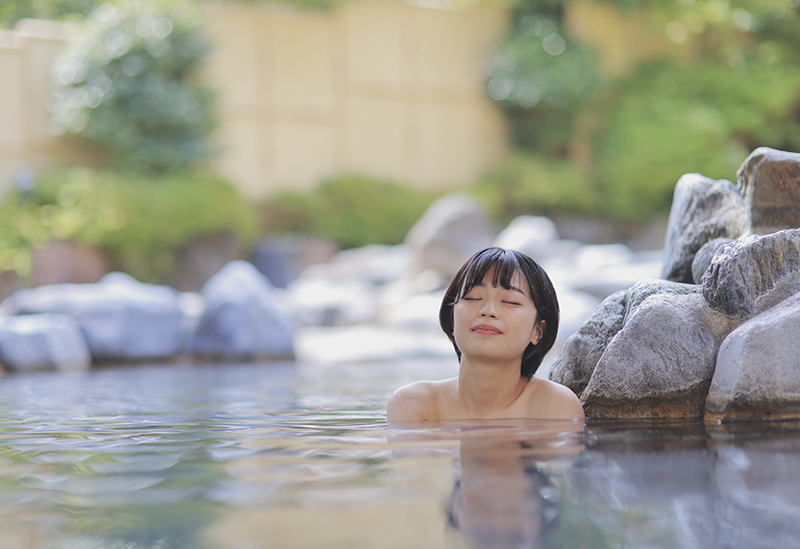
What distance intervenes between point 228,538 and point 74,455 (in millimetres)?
1197

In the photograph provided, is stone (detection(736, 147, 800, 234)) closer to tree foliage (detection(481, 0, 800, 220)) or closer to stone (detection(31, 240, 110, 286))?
stone (detection(31, 240, 110, 286))

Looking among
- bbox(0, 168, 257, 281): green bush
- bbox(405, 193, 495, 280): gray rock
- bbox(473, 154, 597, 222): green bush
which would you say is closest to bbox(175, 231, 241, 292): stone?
bbox(0, 168, 257, 281): green bush

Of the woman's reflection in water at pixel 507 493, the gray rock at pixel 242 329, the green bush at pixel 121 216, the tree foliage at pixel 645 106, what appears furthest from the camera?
the tree foliage at pixel 645 106

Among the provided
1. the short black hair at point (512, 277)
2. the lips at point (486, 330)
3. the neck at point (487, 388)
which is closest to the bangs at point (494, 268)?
the short black hair at point (512, 277)

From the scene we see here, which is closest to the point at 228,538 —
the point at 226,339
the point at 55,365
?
the point at 55,365

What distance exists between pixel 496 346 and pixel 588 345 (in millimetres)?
767

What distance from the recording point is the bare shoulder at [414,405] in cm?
306

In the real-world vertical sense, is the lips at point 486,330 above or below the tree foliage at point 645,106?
below

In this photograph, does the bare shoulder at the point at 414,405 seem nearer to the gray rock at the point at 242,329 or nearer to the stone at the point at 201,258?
the gray rock at the point at 242,329

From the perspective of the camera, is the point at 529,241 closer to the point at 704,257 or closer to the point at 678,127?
the point at 678,127

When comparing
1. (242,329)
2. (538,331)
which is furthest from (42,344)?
(538,331)

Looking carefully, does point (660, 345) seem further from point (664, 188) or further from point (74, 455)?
point (664, 188)

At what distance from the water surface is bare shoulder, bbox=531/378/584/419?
11 centimetres

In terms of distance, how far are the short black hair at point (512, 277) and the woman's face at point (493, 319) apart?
0.02 meters
